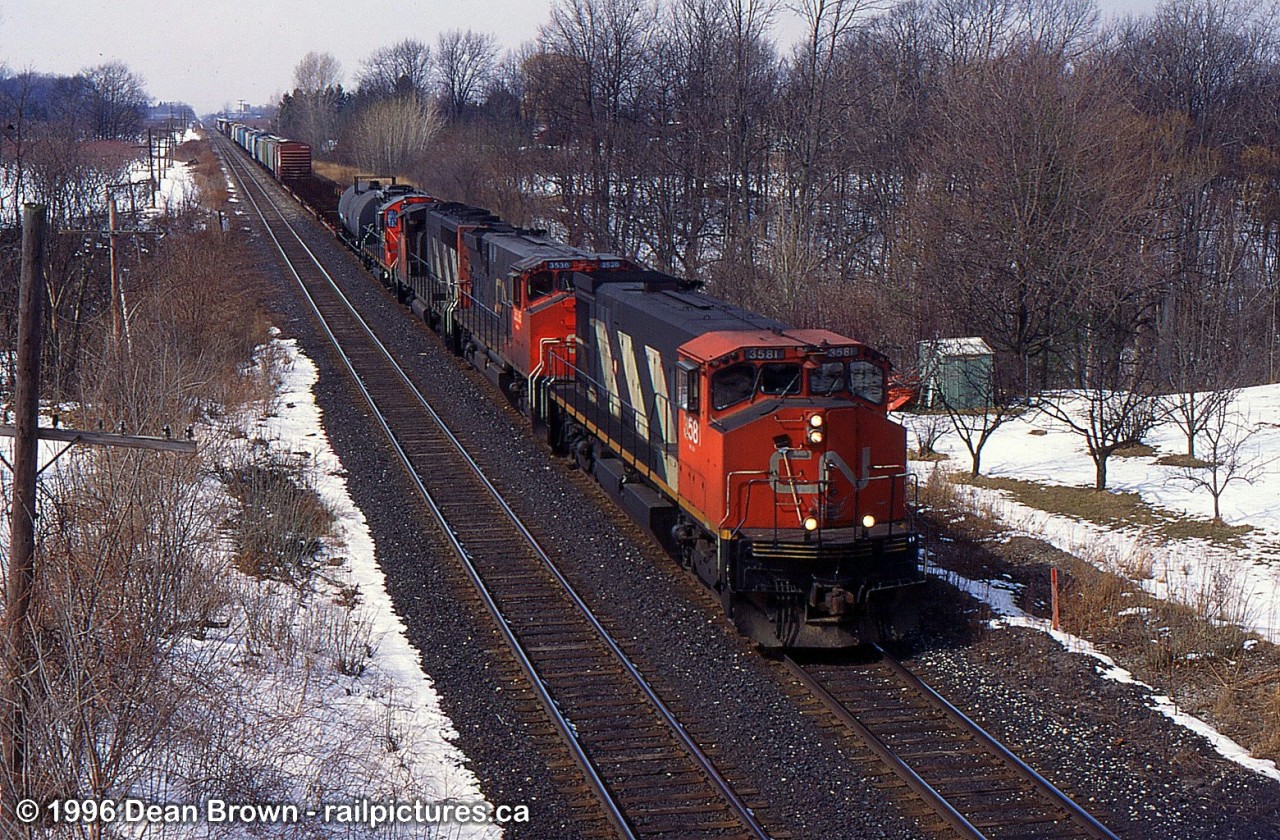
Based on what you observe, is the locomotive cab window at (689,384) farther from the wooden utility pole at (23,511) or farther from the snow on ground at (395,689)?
the wooden utility pole at (23,511)

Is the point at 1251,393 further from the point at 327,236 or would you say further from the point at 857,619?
the point at 327,236

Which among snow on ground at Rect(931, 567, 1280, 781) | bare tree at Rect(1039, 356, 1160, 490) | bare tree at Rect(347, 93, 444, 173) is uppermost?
bare tree at Rect(347, 93, 444, 173)

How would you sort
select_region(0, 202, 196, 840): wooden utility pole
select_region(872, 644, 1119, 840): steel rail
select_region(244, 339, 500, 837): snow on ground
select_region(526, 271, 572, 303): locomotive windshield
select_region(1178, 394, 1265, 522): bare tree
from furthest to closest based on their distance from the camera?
1. select_region(526, 271, 572, 303): locomotive windshield
2. select_region(1178, 394, 1265, 522): bare tree
3. select_region(244, 339, 500, 837): snow on ground
4. select_region(872, 644, 1119, 840): steel rail
5. select_region(0, 202, 196, 840): wooden utility pole

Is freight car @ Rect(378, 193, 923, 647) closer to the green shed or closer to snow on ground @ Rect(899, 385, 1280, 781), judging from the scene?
snow on ground @ Rect(899, 385, 1280, 781)

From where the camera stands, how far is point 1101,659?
12516 millimetres

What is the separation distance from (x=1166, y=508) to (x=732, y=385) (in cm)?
1133

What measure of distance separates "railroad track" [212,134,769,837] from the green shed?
445 inches

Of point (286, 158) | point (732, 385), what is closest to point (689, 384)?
point (732, 385)

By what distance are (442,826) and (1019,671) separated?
6.17 m

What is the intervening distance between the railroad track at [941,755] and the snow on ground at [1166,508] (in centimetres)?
433

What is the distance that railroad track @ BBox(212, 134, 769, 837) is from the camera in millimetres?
9539

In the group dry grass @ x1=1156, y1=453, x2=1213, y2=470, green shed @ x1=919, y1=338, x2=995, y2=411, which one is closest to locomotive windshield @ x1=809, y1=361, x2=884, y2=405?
dry grass @ x1=1156, y1=453, x2=1213, y2=470

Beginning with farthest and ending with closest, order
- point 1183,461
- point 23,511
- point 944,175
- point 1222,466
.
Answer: point 944,175
point 1183,461
point 1222,466
point 23,511

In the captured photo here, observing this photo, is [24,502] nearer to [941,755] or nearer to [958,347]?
[941,755]
